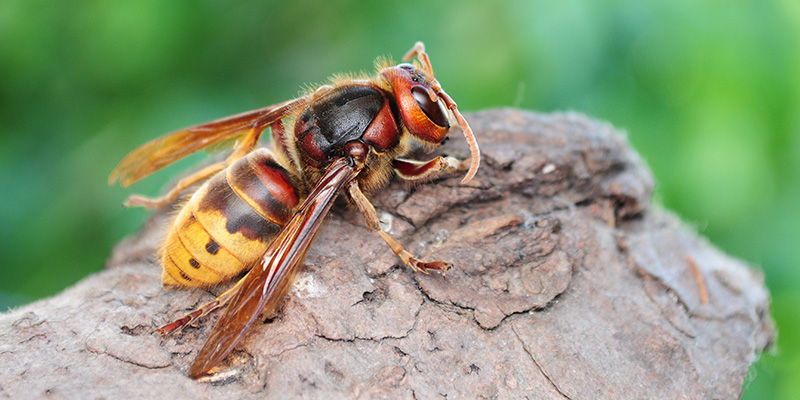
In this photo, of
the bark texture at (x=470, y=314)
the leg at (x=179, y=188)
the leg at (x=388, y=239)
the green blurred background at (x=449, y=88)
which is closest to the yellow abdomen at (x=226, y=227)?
the bark texture at (x=470, y=314)

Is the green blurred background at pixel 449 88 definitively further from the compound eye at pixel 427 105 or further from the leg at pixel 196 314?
the leg at pixel 196 314

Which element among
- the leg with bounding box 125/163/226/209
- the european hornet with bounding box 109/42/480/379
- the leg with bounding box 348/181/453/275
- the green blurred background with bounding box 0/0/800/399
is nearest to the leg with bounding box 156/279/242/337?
the european hornet with bounding box 109/42/480/379

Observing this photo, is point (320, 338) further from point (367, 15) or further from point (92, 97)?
point (92, 97)

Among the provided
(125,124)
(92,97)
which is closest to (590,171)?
(125,124)

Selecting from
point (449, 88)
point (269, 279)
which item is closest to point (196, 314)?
point (269, 279)

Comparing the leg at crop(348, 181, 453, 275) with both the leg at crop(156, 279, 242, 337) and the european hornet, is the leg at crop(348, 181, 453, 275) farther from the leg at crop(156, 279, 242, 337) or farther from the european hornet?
the leg at crop(156, 279, 242, 337)

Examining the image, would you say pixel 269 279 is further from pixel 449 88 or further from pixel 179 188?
pixel 449 88
